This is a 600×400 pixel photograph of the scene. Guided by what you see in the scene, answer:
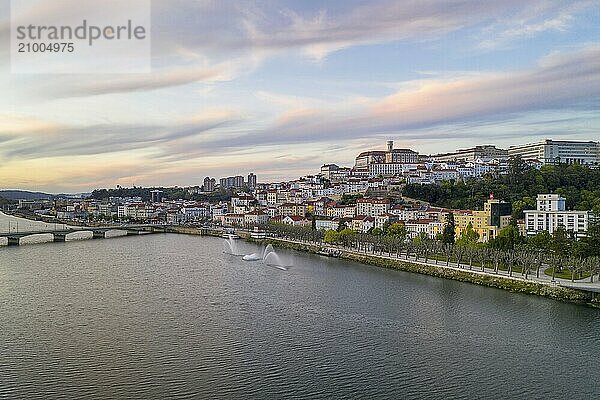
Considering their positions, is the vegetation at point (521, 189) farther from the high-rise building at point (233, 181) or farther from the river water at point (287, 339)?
the high-rise building at point (233, 181)

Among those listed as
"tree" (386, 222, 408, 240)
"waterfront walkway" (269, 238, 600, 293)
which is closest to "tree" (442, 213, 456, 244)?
"waterfront walkway" (269, 238, 600, 293)

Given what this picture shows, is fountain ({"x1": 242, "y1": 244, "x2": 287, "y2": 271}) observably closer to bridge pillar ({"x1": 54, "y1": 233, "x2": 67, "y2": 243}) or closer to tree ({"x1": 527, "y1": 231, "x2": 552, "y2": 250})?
tree ({"x1": 527, "y1": 231, "x2": 552, "y2": 250})

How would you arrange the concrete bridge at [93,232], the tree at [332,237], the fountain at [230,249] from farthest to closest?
the concrete bridge at [93,232], the tree at [332,237], the fountain at [230,249]

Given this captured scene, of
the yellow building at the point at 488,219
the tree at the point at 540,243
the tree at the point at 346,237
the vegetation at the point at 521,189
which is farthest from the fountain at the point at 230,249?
the tree at the point at 540,243

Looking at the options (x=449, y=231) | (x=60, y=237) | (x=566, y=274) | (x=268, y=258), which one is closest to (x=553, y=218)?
(x=449, y=231)

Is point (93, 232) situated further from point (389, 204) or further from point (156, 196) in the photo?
point (156, 196)

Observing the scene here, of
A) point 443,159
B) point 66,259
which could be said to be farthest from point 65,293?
point 443,159
